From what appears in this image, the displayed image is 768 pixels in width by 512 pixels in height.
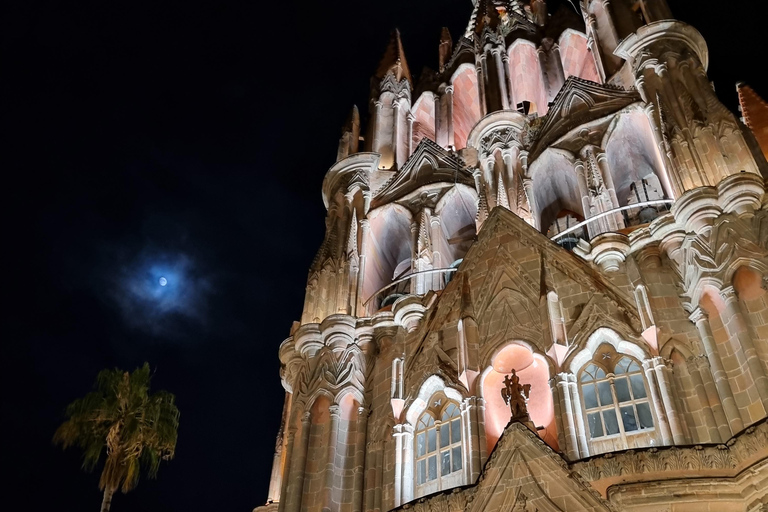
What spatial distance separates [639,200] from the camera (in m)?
32.1

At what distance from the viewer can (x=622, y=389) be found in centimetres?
2211

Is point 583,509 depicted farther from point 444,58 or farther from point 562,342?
point 444,58

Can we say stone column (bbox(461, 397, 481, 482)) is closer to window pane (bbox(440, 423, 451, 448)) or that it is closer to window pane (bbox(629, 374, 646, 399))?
window pane (bbox(440, 423, 451, 448))

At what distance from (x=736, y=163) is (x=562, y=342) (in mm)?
7348

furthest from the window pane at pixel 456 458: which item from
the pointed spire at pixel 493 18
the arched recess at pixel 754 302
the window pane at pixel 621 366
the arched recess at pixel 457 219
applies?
the pointed spire at pixel 493 18

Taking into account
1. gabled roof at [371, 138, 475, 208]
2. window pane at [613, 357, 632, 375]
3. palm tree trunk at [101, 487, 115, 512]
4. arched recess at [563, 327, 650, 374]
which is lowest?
palm tree trunk at [101, 487, 115, 512]

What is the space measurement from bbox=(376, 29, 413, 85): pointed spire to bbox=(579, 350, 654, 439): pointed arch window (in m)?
24.4

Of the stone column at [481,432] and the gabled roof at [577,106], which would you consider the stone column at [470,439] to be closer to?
the stone column at [481,432]

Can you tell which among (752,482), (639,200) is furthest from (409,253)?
(752,482)

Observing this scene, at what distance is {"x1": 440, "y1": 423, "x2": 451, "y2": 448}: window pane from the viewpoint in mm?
24094

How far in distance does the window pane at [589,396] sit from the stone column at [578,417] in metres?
0.22

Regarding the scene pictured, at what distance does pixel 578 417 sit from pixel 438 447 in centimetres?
432

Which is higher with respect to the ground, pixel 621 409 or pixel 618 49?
pixel 618 49

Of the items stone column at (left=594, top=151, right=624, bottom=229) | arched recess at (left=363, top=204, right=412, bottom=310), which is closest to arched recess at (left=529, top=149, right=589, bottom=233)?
stone column at (left=594, top=151, right=624, bottom=229)
